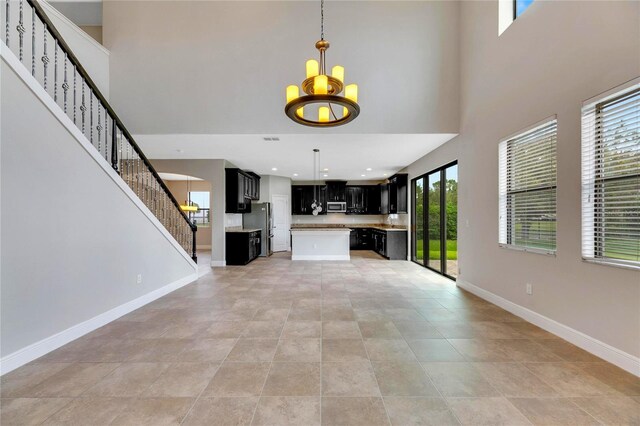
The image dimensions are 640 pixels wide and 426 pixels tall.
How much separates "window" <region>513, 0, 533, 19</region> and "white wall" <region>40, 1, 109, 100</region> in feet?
20.6

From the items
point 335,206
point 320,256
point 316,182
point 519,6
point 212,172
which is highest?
point 519,6

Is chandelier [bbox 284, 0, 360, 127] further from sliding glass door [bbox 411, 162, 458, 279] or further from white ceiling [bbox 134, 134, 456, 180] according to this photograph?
sliding glass door [bbox 411, 162, 458, 279]

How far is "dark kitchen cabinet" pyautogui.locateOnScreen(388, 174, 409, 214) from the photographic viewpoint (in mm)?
7785

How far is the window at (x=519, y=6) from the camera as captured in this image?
11.3 feet

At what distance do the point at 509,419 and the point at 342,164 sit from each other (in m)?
6.28

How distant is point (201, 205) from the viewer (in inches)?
420

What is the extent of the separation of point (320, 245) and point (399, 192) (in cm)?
284

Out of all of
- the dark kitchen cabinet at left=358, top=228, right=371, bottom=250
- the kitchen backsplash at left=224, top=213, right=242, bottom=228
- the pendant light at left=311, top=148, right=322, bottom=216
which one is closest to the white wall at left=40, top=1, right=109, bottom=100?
the kitchen backsplash at left=224, top=213, right=242, bottom=228

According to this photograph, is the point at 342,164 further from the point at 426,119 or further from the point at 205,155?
the point at 205,155

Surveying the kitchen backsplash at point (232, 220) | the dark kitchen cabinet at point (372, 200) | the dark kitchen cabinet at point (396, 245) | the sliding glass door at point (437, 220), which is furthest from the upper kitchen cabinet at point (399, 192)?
the kitchen backsplash at point (232, 220)

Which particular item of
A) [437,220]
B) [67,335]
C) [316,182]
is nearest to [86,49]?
[67,335]

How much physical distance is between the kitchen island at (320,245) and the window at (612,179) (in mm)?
5757

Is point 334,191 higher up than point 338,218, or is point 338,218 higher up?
point 334,191

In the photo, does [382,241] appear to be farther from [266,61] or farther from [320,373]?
[320,373]
